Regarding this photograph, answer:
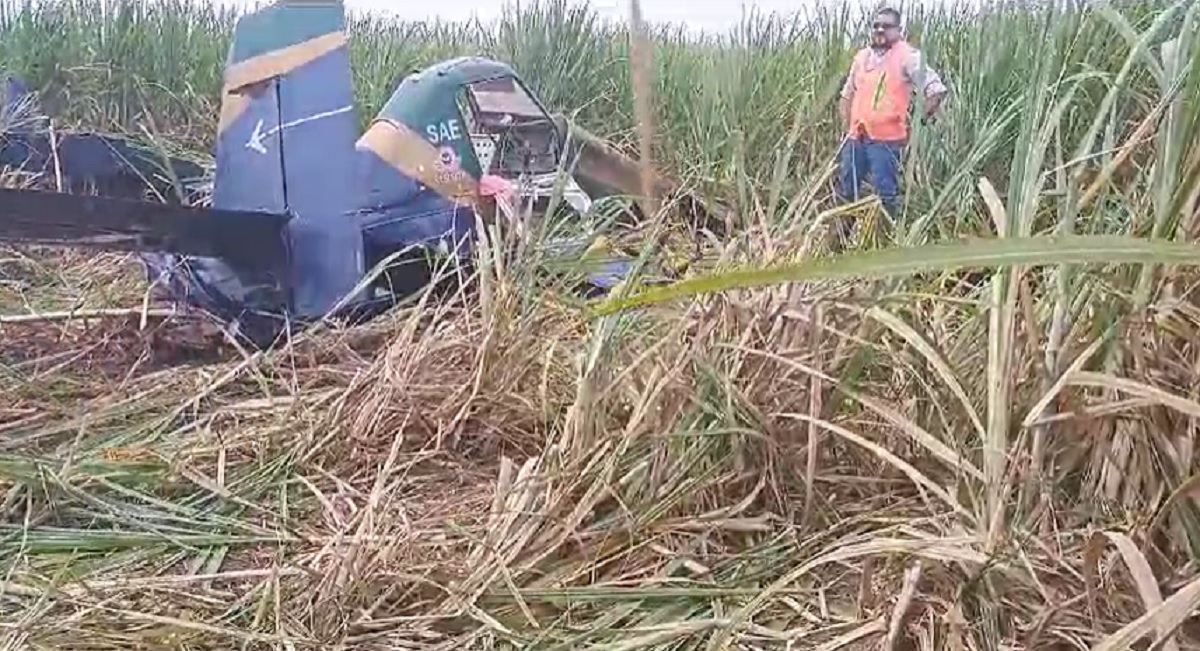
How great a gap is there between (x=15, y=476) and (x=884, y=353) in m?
1.13

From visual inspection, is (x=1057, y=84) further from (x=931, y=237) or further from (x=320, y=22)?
(x=320, y=22)

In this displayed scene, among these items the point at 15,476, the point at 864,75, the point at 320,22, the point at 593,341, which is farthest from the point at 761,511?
the point at 864,75

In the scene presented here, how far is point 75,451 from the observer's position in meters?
1.74

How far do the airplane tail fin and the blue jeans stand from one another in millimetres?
1025

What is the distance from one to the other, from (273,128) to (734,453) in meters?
1.58

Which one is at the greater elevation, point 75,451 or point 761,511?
point 761,511

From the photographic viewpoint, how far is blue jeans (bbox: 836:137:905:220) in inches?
64.8

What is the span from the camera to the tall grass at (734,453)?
3.01 ft

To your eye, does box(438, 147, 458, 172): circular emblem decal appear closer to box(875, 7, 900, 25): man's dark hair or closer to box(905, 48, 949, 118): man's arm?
box(905, 48, 949, 118): man's arm

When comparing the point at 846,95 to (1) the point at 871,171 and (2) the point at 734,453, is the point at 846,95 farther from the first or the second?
(2) the point at 734,453

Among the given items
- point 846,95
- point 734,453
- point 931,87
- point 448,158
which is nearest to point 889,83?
point 846,95

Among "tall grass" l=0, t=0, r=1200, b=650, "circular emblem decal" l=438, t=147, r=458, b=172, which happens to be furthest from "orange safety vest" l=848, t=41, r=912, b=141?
"tall grass" l=0, t=0, r=1200, b=650

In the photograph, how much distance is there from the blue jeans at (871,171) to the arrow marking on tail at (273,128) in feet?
3.42

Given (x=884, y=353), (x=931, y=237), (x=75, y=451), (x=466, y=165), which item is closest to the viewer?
(x=884, y=353)
